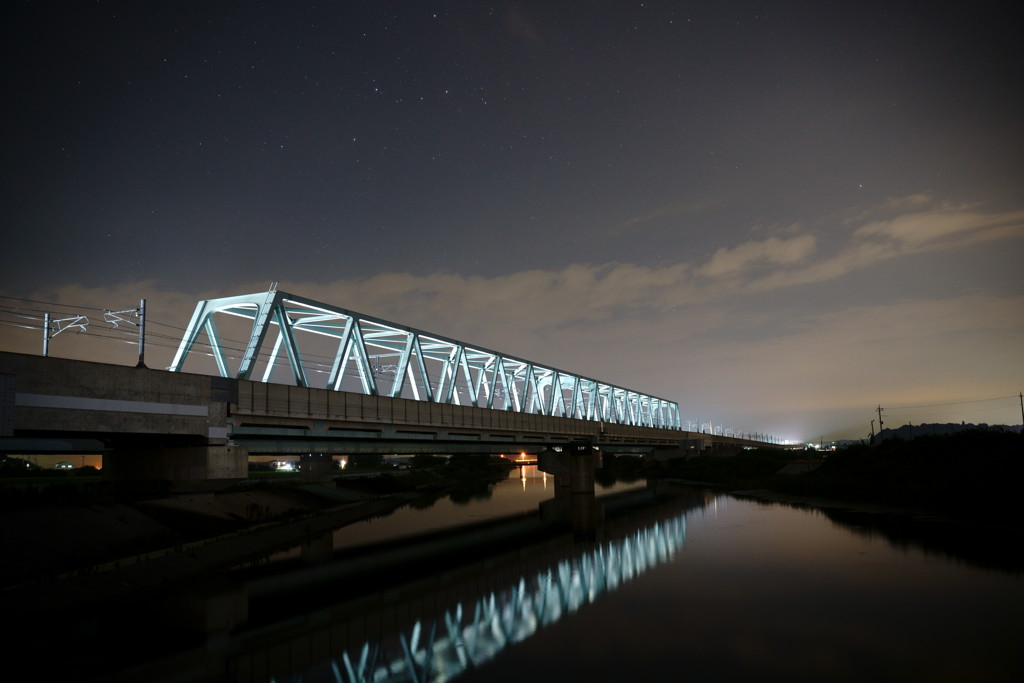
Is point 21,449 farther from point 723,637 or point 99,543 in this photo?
point 723,637

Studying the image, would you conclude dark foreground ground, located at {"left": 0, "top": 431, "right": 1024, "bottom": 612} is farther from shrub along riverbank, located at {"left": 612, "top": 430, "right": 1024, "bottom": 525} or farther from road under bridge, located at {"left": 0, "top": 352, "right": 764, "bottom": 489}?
road under bridge, located at {"left": 0, "top": 352, "right": 764, "bottom": 489}

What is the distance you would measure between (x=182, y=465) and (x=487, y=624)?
763 inches

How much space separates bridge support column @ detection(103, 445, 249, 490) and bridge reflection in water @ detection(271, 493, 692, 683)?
51.0ft

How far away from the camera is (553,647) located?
18.5 m

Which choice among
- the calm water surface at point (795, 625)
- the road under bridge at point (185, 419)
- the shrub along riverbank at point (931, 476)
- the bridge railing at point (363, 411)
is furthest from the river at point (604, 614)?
the shrub along riverbank at point (931, 476)

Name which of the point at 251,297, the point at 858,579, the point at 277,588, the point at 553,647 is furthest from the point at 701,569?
the point at 251,297

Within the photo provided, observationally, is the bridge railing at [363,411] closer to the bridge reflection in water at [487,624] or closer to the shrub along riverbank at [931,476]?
the bridge reflection in water at [487,624]

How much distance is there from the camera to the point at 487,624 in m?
21.1

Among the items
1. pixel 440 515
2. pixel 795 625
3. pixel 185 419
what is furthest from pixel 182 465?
pixel 440 515

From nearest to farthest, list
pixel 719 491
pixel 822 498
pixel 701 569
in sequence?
pixel 701 569 < pixel 822 498 < pixel 719 491

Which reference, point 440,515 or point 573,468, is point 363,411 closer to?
point 440,515

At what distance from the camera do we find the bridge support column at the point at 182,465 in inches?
1248

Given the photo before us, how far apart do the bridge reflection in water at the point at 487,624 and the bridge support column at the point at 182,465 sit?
15.5 metres

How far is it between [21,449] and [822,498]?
6580 centimetres
